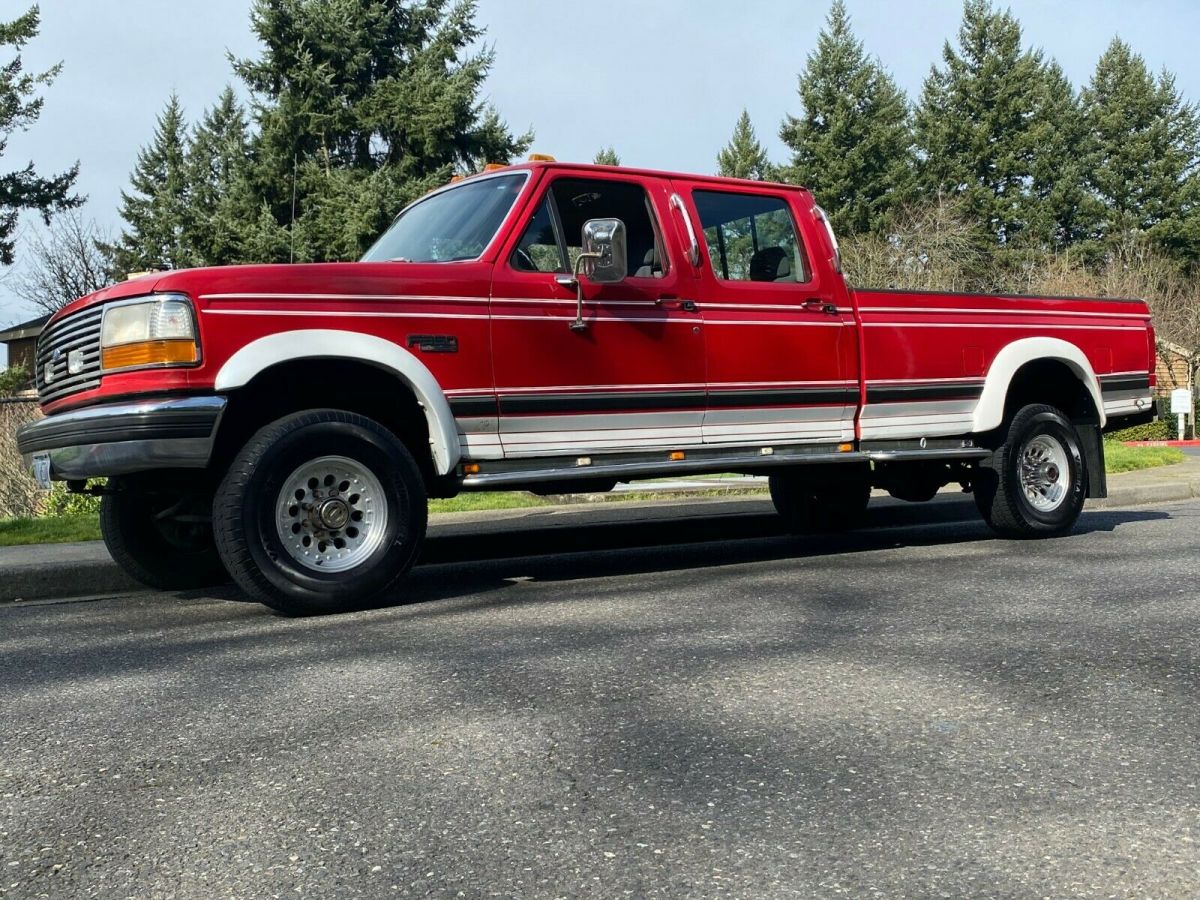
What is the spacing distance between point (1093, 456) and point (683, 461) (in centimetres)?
345

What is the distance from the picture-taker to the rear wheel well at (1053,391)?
845 centimetres

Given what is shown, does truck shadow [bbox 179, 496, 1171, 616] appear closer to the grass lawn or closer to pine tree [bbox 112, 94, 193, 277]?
the grass lawn

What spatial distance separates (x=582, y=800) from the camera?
2.96 meters

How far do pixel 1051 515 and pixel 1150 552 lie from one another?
106 cm

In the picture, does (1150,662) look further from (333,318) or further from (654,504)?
(654,504)

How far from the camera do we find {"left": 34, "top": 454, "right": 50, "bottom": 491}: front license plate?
5926 mm

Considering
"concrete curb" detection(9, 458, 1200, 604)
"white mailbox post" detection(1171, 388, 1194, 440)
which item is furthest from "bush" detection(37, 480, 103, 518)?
"white mailbox post" detection(1171, 388, 1194, 440)

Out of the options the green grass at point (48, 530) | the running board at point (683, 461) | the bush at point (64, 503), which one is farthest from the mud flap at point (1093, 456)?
the bush at point (64, 503)

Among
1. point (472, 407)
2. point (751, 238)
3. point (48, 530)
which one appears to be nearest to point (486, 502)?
point (48, 530)

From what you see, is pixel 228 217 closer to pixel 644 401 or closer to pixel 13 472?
pixel 13 472

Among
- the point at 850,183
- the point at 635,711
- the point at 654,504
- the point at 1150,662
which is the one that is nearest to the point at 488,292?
the point at 635,711

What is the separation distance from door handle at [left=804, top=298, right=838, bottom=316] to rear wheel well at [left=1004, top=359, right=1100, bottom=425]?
1.69 m

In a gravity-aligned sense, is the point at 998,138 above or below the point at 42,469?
above

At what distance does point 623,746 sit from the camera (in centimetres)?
338
